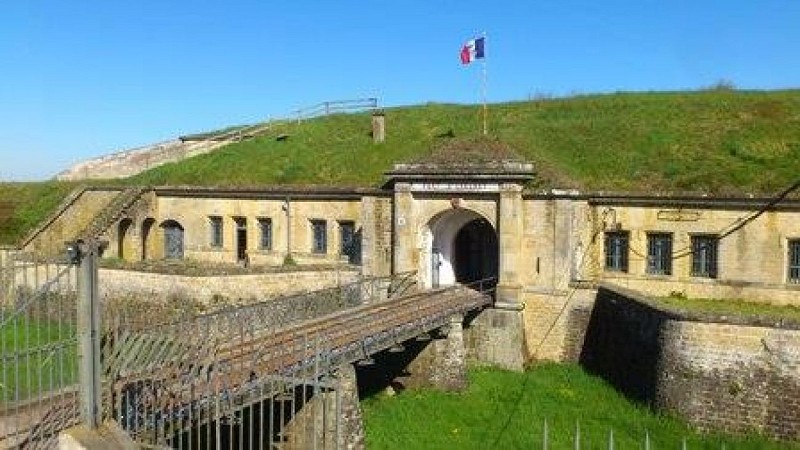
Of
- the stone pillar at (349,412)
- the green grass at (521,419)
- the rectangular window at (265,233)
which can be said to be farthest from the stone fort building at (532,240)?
the stone pillar at (349,412)

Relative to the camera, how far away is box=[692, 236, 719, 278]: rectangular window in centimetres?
2372

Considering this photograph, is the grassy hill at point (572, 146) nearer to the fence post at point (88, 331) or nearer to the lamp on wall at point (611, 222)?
the lamp on wall at point (611, 222)

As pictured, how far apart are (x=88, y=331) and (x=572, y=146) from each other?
77.8 ft

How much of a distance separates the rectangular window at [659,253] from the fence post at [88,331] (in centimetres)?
1962

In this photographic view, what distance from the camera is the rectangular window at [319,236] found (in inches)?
1204

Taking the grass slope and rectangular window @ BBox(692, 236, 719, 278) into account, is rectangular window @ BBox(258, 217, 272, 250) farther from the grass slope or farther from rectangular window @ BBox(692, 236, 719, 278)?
rectangular window @ BBox(692, 236, 719, 278)

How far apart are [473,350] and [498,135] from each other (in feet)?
33.4

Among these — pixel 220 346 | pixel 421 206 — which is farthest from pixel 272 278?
pixel 220 346

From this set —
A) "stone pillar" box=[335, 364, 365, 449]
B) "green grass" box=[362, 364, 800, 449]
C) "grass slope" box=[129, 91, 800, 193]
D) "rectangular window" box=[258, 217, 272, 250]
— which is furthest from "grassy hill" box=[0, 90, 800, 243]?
"stone pillar" box=[335, 364, 365, 449]

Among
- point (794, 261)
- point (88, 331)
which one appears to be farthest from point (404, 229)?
point (88, 331)

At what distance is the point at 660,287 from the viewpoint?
24609 millimetres

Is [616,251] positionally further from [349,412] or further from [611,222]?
[349,412]

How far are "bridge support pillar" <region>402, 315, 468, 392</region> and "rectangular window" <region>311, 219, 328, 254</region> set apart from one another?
30.5ft

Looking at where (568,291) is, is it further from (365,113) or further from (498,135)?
(365,113)
